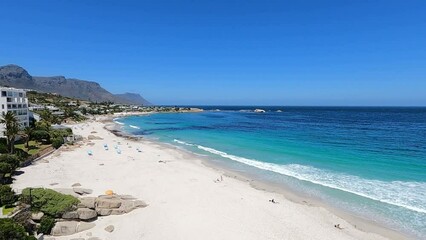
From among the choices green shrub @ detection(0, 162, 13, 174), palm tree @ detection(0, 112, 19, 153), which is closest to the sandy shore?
green shrub @ detection(0, 162, 13, 174)

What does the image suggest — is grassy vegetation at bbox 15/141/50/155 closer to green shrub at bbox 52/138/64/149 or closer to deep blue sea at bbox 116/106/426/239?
green shrub at bbox 52/138/64/149

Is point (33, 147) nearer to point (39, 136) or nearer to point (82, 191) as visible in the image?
point (39, 136)

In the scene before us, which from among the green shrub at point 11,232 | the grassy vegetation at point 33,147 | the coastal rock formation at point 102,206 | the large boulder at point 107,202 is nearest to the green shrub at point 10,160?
the grassy vegetation at point 33,147

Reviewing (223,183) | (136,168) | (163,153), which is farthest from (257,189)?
(163,153)

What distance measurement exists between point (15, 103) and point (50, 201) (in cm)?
4088

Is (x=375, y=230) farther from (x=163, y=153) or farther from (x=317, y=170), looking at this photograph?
(x=163, y=153)

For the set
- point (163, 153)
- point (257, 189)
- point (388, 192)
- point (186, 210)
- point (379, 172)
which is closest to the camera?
point (186, 210)

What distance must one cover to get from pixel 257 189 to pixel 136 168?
1416 cm

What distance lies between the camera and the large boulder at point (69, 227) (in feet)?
51.3

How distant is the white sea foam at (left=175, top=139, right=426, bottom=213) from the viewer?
69.6 feet

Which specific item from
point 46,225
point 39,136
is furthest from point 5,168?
point 39,136

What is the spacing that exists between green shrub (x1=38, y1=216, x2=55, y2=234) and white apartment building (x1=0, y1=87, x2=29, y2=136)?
3890 centimetres

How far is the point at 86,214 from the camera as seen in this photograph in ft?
55.4

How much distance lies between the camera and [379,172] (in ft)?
95.8
